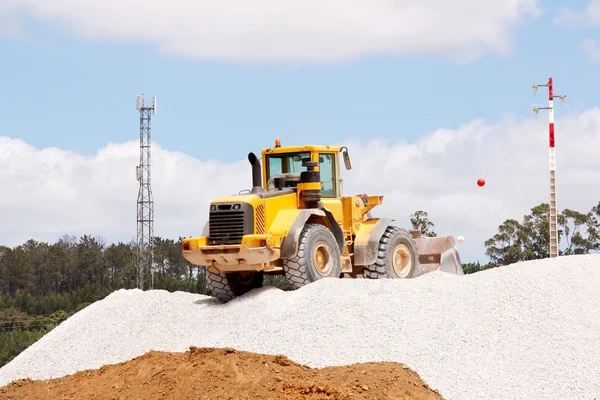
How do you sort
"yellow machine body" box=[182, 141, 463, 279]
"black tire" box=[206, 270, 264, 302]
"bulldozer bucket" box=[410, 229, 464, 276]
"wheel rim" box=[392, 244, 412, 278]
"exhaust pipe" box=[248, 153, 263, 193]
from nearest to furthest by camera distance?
"yellow machine body" box=[182, 141, 463, 279]
"exhaust pipe" box=[248, 153, 263, 193]
"black tire" box=[206, 270, 264, 302]
"wheel rim" box=[392, 244, 412, 278]
"bulldozer bucket" box=[410, 229, 464, 276]

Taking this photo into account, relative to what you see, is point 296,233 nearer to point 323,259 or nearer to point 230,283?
point 323,259

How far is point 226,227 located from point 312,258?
1762mm

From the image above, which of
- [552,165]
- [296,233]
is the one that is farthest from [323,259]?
[552,165]

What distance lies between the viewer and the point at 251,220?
53.2 feet

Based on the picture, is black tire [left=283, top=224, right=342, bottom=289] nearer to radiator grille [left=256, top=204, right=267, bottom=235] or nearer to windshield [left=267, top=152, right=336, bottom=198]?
radiator grille [left=256, top=204, right=267, bottom=235]

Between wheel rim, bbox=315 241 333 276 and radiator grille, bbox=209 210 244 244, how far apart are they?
162 cm

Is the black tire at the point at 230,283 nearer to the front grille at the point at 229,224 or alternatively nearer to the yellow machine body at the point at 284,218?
the yellow machine body at the point at 284,218

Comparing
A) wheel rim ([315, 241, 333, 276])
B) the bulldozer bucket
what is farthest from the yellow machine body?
the bulldozer bucket

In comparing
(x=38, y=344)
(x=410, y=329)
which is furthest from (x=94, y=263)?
(x=410, y=329)

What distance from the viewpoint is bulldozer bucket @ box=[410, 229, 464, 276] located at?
21031mm

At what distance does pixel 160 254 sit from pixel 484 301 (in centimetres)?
6303

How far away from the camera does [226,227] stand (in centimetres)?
1639

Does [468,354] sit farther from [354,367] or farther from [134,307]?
[134,307]

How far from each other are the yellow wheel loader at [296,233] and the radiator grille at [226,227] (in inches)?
0.7
